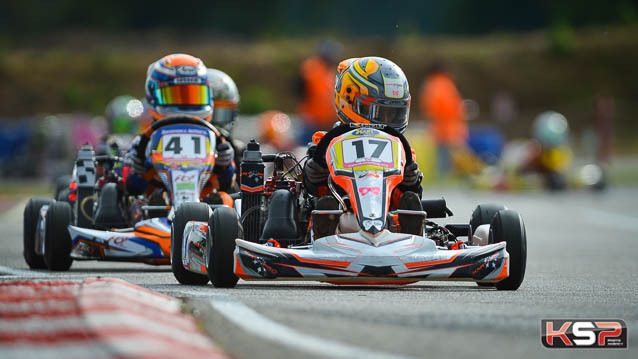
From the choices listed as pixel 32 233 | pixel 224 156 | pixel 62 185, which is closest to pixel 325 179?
pixel 224 156

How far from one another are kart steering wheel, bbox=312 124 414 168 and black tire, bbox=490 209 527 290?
2.54 ft

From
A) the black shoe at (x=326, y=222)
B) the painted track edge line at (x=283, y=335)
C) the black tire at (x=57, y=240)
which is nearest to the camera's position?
the painted track edge line at (x=283, y=335)

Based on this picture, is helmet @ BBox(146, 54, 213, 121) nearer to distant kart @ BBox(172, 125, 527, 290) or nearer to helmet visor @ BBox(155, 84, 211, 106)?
helmet visor @ BBox(155, 84, 211, 106)

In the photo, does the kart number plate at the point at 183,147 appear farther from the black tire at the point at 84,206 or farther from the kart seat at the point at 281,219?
the kart seat at the point at 281,219

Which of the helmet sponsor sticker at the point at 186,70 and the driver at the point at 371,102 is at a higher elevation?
the helmet sponsor sticker at the point at 186,70

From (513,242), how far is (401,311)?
2197 millimetres

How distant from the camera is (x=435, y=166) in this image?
32.6 meters

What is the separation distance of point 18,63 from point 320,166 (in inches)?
2109

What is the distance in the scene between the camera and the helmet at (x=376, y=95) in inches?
352

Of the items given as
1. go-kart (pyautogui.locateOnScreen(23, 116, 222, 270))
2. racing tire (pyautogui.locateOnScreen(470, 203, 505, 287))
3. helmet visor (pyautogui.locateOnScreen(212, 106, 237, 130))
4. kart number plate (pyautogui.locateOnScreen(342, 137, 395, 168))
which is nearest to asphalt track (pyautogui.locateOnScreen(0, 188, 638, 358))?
go-kart (pyautogui.locateOnScreen(23, 116, 222, 270))

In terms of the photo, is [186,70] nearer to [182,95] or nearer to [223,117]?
[182,95]

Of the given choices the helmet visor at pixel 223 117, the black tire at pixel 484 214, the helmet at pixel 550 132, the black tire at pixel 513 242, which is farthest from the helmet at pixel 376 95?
the helmet at pixel 550 132

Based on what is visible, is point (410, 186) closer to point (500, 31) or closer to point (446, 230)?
point (446, 230)

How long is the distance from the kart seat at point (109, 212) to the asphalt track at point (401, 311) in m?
0.41
